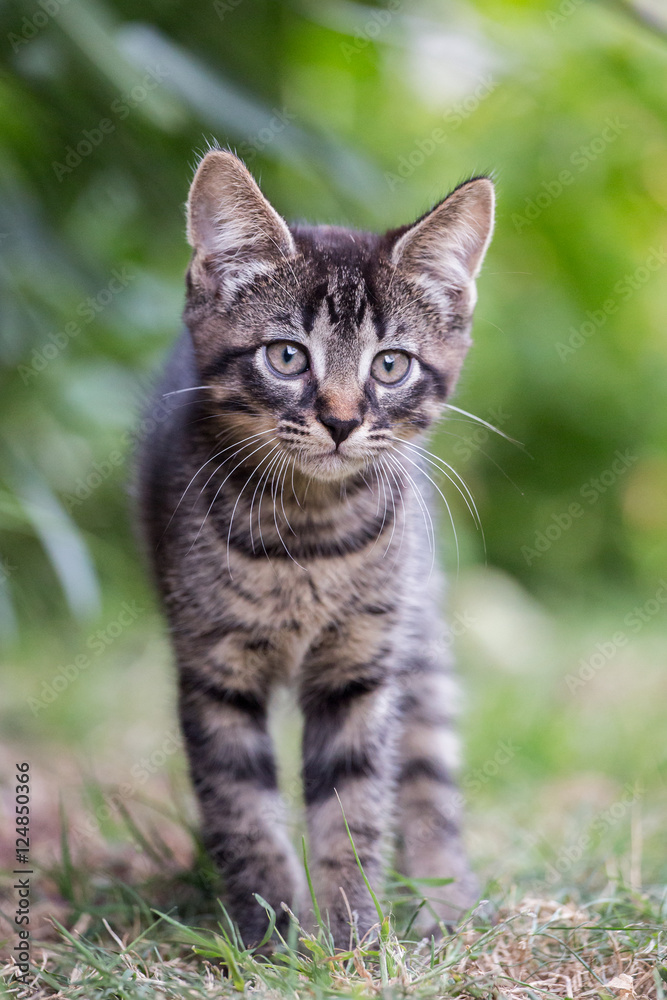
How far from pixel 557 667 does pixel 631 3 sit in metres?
2.77

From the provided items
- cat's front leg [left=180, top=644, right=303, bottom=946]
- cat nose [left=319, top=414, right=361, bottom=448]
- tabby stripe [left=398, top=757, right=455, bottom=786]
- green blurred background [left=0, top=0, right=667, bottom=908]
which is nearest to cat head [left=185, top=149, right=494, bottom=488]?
cat nose [left=319, top=414, right=361, bottom=448]

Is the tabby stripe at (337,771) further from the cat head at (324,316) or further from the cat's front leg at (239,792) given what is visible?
the cat head at (324,316)

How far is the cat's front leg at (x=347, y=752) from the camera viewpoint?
7.11 feet

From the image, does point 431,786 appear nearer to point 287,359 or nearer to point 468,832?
point 468,832

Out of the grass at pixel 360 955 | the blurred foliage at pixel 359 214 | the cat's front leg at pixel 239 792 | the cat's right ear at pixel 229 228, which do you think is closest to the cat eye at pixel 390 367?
the cat's right ear at pixel 229 228

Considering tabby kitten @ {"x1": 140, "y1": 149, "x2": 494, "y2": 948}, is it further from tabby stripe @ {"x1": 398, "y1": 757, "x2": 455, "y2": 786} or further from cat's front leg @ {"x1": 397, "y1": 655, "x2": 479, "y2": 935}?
tabby stripe @ {"x1": 398, "y1": 757, "x2": 455, "y2": 786}

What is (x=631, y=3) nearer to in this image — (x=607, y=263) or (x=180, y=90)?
(x=180, y=90)

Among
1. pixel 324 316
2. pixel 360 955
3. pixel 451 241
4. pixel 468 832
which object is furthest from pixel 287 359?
pixel 468 832

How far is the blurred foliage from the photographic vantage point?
2904 mm

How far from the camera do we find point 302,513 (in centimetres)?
221

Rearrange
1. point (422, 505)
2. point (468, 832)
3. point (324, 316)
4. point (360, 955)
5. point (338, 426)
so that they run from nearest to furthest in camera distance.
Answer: point (360, 955) → point (338, 426) → point (324, 316) → point (422, 505) → point (468, 832)

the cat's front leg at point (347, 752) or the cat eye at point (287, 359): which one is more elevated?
the cat eye at point (287, 359)

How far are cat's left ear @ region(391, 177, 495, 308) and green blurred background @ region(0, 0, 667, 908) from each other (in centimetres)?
37

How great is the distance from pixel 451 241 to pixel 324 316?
38cm
